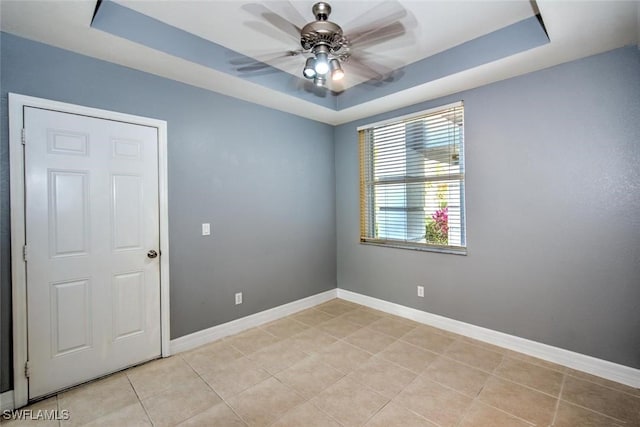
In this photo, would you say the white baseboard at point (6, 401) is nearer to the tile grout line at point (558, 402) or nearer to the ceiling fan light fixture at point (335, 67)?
the ceiling fan light fixture at point (335, 67)

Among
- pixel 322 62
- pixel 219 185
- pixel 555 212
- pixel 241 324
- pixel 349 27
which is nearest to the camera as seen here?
pixel 322 62

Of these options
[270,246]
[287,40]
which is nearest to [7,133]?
[287,40]

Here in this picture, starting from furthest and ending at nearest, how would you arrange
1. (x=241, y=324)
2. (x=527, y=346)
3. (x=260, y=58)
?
(x=241, y=324) → (x=260, y=58) → (x=527, y=346)

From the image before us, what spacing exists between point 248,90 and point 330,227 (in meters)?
2.12

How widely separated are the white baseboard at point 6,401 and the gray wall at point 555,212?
360cm

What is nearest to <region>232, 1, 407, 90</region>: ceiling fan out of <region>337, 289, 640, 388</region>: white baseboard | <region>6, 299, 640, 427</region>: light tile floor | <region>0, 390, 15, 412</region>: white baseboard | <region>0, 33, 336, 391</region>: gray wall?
<region>0, 33, 336, 391</region>: gray wall

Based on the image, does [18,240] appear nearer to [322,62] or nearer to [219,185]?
[219,185]

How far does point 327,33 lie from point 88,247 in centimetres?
240

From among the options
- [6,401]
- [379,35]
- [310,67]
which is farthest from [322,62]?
[6,401]

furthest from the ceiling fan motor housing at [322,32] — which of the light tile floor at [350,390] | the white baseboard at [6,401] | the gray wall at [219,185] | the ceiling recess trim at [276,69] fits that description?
the white baseboard at [6,401]

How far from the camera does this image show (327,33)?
1948 millimetres

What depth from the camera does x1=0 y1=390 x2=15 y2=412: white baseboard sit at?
6.42ft

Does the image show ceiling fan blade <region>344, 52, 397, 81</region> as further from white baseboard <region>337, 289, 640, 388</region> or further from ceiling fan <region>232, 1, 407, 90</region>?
white baseboard <region>337, 289, 640, 388</region>

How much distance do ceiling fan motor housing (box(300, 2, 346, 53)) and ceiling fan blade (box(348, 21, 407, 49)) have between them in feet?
1.52
